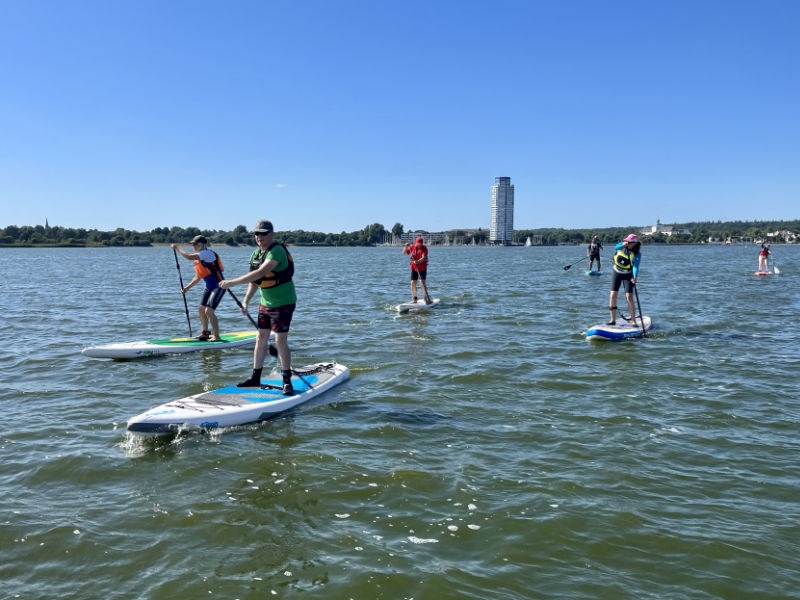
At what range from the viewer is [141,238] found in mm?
196625

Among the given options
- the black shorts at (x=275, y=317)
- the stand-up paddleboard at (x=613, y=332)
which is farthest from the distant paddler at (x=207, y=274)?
the stand-up paddleboard at (x=613, y=332)

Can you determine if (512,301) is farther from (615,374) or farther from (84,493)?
(84,493)

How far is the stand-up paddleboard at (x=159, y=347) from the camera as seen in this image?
1172cm

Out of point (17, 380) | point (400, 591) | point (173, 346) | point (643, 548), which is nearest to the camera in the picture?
point (400, 591)

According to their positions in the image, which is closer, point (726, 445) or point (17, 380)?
point (726, 445)

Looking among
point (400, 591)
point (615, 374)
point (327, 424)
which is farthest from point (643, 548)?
point (615, 374)

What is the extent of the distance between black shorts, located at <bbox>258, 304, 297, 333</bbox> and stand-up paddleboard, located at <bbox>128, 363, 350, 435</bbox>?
3.38ft

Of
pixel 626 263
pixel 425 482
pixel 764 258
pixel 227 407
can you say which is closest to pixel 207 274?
pixel 227 407

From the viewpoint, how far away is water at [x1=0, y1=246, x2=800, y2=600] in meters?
4.21

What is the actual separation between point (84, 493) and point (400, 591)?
3.62 m

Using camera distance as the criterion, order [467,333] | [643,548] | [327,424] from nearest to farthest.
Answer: [643,548] → [327,424] → [467,333]

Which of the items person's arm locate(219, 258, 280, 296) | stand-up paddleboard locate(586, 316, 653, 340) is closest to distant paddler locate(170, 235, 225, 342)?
person's arm locate(219, 258, 280, 296)

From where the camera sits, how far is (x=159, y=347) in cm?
1220

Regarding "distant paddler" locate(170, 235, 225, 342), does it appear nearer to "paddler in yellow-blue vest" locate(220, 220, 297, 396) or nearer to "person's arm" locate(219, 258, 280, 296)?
"paddler in yellow-blue vest" locate(220, 220, 297, 396)
